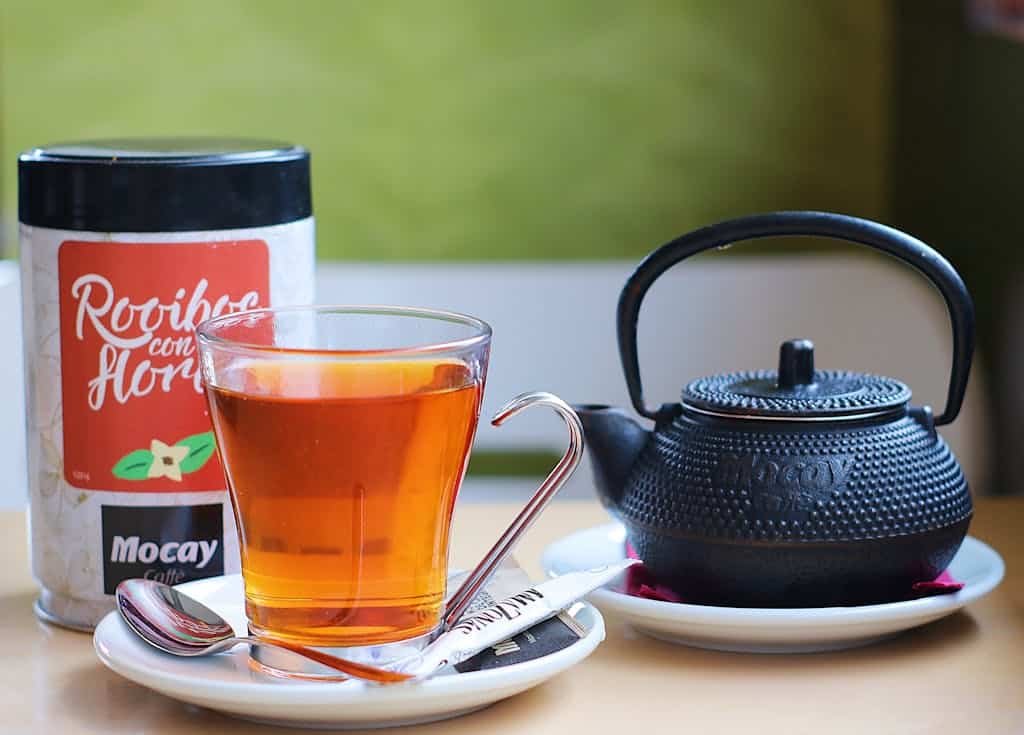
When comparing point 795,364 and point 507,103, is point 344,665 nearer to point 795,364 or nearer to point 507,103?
point 795,364

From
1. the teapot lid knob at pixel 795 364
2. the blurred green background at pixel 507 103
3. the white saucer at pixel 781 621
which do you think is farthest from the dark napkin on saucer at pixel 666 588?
the blurred green background at pixel 507 103

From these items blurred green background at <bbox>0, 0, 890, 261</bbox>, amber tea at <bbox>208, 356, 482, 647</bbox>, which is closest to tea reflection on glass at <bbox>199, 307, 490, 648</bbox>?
amber tea at <bbox>208, 356, 482, 647</bbox>

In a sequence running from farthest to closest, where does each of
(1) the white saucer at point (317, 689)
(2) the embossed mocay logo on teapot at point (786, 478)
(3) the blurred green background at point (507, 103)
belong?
(3) the blurred green background at point (507, 103)
(2) the embossed mocay logo on teapot at point (786, 478)
(1) the white saucer at point (317, 689)

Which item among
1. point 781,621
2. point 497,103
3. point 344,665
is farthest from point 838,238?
point 497,103

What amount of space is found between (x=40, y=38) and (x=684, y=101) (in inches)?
48.8

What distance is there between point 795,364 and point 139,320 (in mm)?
332

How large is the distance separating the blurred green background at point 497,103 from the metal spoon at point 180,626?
2.14 metres

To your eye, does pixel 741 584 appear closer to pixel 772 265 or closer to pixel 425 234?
pixel 772 265

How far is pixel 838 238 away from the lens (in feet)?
2.39

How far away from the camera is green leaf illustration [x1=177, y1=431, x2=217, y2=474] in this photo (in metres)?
0.73

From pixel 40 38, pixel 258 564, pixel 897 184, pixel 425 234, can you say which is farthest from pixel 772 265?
pixel 258 564

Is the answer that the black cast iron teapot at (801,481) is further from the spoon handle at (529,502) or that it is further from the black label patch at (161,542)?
the black label patch at (161,542)

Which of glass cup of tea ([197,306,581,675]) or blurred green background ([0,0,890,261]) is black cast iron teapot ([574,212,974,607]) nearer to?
glass cup of tea ([197,306,581,675])

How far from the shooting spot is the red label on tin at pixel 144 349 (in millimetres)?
728
